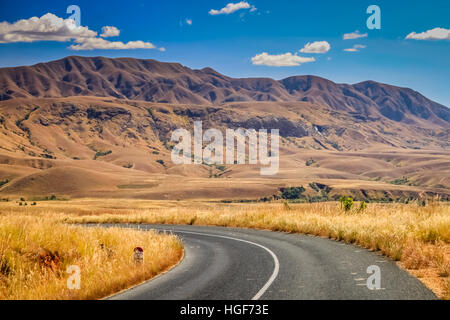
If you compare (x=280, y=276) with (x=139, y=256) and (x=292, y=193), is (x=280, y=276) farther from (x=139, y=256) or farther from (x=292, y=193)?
(x=292, y=193)

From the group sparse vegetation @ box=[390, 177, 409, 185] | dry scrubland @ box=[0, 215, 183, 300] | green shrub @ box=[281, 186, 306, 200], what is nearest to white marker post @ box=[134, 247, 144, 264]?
dry scrubland @ box=[0, 215, 183, 300]

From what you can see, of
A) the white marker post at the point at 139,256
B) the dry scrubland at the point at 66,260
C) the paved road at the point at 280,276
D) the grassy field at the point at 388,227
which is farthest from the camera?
the white marker post at the point at 139,256

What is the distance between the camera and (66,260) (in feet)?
47.0

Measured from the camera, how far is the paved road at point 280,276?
385 inches

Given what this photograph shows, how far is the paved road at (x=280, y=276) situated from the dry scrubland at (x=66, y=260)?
575 mm

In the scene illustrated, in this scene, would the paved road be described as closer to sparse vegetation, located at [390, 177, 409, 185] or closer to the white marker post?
the white marker post

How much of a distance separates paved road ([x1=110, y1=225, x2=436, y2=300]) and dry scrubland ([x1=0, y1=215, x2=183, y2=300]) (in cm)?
57

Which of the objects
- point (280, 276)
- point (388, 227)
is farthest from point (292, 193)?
point (280, 276)

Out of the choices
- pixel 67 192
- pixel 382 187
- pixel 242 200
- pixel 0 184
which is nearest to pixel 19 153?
pixel 0 184

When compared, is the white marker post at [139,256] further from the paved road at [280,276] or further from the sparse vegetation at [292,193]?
the sparse vegetation at [292,193]

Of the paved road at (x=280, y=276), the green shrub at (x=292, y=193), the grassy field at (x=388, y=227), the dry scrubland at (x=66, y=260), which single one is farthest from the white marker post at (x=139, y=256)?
the green shrub at (x=292, y=193)

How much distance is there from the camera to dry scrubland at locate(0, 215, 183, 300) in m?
11.0
